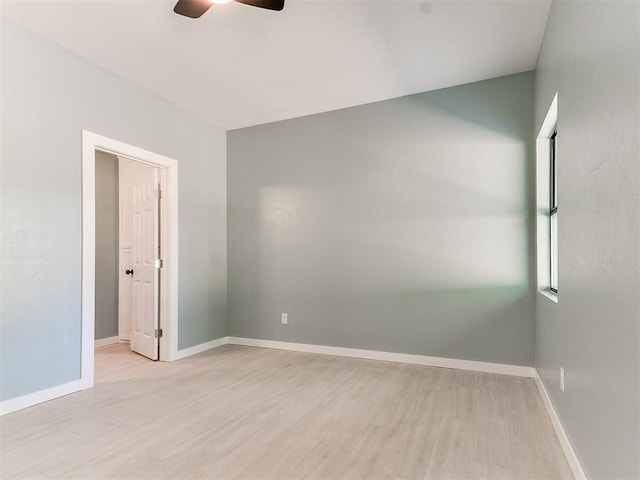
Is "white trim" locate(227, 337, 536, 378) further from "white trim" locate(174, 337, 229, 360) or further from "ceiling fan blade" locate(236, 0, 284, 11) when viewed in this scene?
"ceiling fan blade" locate(236, 0, 284, 11)

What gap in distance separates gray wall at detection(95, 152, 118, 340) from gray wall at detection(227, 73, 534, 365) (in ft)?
5.05

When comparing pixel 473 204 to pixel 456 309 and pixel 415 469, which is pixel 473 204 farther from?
pixel 415 469

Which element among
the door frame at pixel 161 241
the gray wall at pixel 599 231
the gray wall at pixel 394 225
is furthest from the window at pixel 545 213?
the door frame at pixel 161 241

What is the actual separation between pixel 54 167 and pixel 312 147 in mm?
2403

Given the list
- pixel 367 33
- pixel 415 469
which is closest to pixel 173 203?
pixel 367 33

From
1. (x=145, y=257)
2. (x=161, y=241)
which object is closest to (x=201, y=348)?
(x=145, y=257)

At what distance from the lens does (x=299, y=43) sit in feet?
9.36

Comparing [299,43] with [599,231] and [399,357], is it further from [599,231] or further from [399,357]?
[399,357]

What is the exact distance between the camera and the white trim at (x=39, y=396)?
8.28ft

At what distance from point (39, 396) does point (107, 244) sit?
255cm

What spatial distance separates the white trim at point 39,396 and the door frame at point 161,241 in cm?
8

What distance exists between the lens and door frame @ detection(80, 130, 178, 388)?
9.92 ft

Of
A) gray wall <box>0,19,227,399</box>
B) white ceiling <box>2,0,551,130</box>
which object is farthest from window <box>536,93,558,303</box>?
gray wall <box>0,19,227,399</box>

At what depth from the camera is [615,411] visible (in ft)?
4.31
